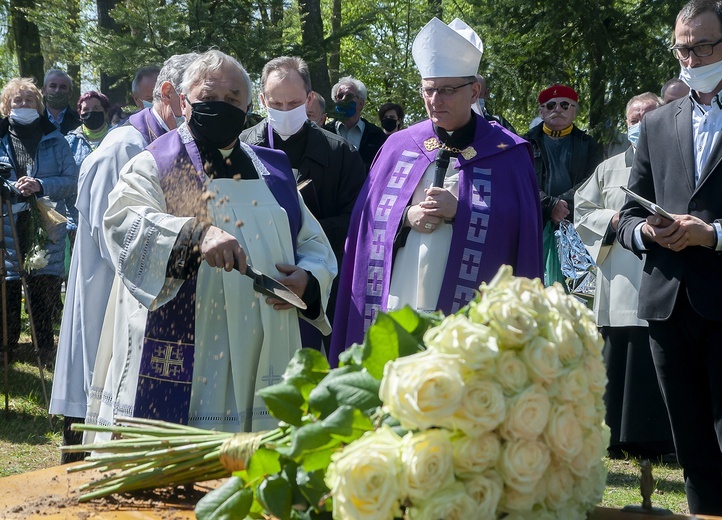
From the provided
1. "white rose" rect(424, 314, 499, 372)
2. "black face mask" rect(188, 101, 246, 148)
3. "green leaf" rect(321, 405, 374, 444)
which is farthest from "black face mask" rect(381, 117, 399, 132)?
"white rose" rect(424, 314, 499, 372)

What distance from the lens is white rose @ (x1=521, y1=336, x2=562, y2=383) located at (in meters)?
1.65

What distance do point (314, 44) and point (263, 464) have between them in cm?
908

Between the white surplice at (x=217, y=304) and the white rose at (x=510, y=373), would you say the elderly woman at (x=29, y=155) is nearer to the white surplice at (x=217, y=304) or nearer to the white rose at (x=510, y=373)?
the white surplice at (x=217, y=304)

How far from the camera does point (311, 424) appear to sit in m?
1.86

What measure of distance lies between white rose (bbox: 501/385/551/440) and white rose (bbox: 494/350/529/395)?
19mm

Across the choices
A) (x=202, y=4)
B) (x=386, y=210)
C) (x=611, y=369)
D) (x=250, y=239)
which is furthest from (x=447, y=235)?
(x=202, y=4)

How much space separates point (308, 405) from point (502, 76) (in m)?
10.8

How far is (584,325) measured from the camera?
1798mm

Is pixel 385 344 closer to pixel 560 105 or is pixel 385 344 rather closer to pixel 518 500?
pixel 518 500

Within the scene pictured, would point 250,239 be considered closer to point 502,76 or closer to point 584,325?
point 584,325

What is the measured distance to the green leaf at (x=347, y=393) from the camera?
1832mm

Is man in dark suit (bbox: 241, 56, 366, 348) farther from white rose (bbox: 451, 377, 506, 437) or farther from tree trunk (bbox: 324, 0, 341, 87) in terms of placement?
tree trunk (bbox: 324, 0, 341, 87)

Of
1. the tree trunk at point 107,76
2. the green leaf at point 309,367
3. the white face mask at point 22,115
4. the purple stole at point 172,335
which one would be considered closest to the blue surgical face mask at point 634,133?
the purple stole at point 172,335

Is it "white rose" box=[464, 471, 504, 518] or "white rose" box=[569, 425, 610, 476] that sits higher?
"white rose" box=[569, 425, 610, 476]
